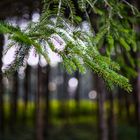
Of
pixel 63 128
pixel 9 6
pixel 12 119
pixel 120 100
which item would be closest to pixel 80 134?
pixel 63 128

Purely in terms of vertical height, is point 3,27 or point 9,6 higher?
point 9,6

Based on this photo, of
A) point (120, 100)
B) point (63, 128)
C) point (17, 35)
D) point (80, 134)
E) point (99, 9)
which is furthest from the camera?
point (120, 100)

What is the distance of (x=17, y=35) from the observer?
1968mm

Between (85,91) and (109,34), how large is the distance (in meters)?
62.5

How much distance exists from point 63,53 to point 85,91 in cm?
6333

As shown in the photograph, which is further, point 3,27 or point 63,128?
point 63,128

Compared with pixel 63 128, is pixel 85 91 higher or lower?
higher

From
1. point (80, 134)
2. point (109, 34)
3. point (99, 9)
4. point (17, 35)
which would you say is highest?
point (99, 9)

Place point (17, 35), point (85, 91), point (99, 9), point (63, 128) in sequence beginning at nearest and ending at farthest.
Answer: point (17, 35), point (99, 9), point (63, 128), point (85, 91)

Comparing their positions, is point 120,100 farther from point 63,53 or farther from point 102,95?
point 63,53

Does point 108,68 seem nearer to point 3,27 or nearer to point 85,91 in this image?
point 3,27

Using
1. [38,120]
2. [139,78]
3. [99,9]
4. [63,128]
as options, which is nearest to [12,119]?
[63,128]

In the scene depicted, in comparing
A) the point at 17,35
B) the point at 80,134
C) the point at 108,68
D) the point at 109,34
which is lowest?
the point at 80,134

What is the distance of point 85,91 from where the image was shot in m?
65.2
